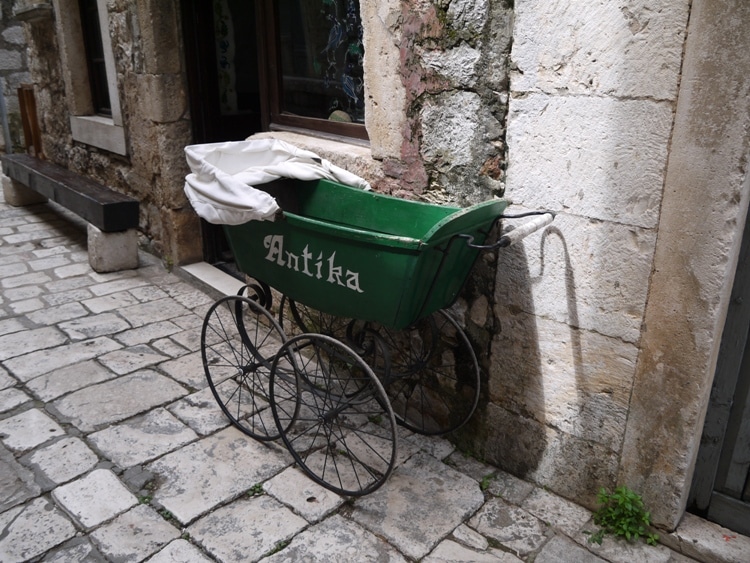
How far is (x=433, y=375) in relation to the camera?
2.99 metres

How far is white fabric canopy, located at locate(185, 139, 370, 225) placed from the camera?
2416 mm

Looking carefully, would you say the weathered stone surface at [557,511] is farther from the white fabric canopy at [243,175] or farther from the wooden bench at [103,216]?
the wooden bench at [103,216]

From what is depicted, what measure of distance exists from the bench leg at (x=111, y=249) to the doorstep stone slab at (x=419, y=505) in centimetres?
333

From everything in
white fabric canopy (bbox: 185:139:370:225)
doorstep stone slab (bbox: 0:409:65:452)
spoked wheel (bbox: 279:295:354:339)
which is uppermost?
white fabric canopy (bbox: 185:139:370:225)

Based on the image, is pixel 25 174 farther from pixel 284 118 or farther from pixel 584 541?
pixel 584 541

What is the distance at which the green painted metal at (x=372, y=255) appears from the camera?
2.17 metres

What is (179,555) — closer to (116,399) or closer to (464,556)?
(464,556)

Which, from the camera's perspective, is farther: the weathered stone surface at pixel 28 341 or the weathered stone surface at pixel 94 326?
the weathered stone surface at pixel 94 326

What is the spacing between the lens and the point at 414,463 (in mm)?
2812

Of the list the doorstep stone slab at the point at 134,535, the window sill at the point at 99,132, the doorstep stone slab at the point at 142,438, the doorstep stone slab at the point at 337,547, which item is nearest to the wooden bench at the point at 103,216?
the window sill at the point at 99,132

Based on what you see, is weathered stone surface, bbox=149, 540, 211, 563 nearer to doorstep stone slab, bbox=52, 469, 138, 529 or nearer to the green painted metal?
doorstep stone slab, bbox=52, 469, 138, 529

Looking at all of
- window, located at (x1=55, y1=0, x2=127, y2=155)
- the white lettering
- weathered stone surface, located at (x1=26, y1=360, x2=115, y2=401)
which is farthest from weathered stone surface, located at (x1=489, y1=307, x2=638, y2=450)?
window, located at (x1=55, y1=0, x2=127, y2=155)

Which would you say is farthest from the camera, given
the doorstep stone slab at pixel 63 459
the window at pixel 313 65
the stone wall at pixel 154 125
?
the stone wall at pixel 154 125

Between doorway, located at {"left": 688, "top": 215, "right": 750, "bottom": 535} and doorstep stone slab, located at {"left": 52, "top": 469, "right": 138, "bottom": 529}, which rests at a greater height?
doorway, located at {"left": 688, "top": 215, "right": 750, "bottom": 535}
